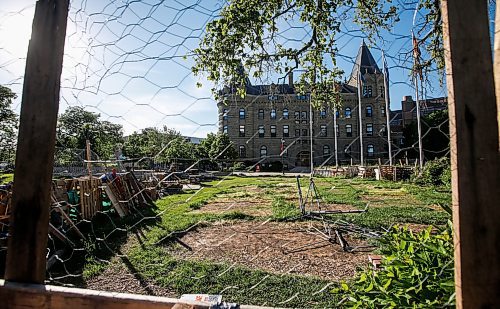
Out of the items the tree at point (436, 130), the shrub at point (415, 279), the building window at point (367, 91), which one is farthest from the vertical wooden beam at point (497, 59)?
the building window at point (367, 91)

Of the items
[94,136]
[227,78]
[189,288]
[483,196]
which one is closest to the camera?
[483,196]

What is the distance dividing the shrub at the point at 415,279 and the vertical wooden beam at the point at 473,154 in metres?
0.42

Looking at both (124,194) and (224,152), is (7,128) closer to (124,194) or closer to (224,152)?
(124,194)

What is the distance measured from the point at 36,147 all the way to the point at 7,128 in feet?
71.1

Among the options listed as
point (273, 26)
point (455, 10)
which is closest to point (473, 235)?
point (455, 10)

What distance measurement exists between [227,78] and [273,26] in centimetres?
80

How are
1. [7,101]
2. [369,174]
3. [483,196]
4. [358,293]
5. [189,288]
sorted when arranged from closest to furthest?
[483,196]
[358,293]
[189,288]
[369,174]
[7,101]

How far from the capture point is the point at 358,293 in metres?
1.40

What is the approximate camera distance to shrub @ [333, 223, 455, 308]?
1.07 meters

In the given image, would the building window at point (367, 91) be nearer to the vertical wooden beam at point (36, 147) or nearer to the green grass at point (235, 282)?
the green grass at point (235, 282)

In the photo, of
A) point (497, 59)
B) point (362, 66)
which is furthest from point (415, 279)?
point (362, 66)

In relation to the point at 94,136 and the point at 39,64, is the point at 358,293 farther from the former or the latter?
the point at 94,136

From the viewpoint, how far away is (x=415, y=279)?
1.19 m

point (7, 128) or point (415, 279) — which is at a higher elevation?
point (7, 128)
